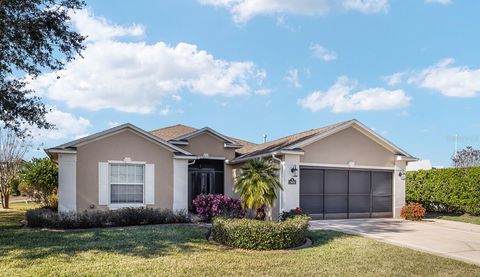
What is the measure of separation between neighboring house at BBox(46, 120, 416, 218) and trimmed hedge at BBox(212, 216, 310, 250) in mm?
5593

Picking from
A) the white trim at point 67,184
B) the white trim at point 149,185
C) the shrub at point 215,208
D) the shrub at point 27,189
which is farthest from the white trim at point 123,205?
the shrub at point 27,189

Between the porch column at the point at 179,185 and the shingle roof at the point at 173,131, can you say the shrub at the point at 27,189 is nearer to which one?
the shingle roof at the point at 173,131

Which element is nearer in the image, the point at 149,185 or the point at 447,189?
the point at 149,185

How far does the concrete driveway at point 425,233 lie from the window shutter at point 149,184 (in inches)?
275

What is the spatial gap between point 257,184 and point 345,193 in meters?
6.83

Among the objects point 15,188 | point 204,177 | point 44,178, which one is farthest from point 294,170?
point 15,188

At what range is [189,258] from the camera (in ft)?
32.2

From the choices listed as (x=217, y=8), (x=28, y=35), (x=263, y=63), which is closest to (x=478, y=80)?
(x=263, y=63)

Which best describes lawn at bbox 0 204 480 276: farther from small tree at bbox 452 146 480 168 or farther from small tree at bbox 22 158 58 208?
small tree at bbox 452 146 480 168

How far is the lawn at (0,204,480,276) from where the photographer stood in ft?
28.9

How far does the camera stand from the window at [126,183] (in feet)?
55.4

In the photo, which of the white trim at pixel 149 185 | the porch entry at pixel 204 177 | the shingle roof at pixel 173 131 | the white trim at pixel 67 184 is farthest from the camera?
the shingle roof at pixel 173 131

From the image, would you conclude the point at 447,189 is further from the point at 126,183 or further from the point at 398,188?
the point at 126,183

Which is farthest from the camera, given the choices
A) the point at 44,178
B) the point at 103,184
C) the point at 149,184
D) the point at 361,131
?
the point at 44,178
